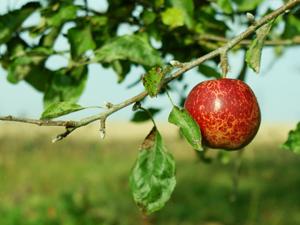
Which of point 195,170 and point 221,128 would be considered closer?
point 221,128

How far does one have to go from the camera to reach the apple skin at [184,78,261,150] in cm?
137

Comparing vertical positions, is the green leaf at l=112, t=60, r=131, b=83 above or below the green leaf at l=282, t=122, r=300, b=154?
below

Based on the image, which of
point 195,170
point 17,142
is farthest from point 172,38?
point 17,142

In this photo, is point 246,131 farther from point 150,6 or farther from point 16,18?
point 16,18

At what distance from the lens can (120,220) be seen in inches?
265

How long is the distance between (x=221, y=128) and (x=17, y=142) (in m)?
12.4

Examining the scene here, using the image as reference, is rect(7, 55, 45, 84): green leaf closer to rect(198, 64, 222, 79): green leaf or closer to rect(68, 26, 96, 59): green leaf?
rect(68, 26, 96, 59): green leaf

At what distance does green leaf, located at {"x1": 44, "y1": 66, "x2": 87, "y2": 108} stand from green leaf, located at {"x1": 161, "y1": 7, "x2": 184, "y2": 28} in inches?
12.2

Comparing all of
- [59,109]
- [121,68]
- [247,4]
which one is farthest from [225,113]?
[247,4]

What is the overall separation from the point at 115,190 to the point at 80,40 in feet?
22.2

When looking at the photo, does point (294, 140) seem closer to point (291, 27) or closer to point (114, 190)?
point (291, 27)

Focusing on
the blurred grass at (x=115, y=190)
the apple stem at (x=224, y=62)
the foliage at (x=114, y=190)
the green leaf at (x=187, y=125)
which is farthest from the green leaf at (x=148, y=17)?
the blurred grass at (x=115, y=190)

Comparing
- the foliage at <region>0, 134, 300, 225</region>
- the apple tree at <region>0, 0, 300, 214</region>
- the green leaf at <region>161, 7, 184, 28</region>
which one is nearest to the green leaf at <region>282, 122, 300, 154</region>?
the apple tree at <region>0, 0, 300, 214</region>

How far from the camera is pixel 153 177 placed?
139 centimetres
